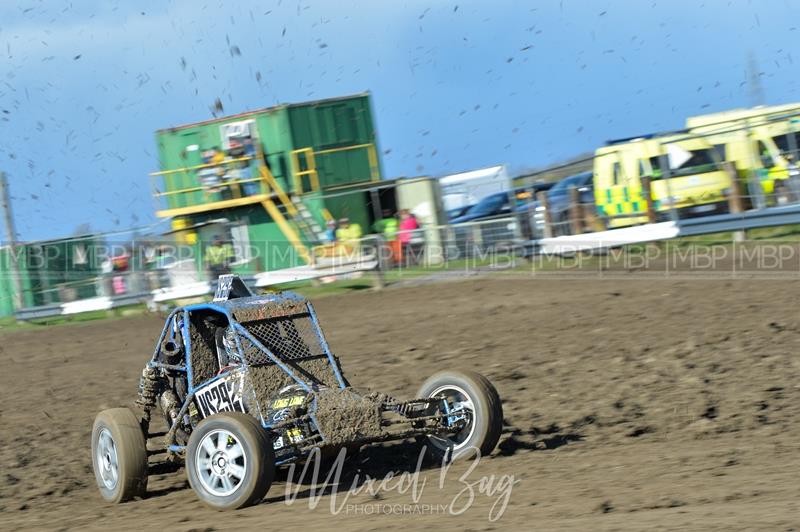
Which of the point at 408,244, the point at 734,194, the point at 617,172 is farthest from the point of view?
the point at 408,244

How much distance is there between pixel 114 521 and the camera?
6.39 metres

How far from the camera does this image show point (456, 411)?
7180 millimetres

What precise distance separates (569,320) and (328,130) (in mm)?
12047

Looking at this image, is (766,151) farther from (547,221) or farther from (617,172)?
(547,221)

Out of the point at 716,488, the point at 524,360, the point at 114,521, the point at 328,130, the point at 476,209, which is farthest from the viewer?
the point at 328,130

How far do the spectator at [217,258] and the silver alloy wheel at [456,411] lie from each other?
11.5 metres

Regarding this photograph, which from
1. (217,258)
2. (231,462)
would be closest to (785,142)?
(217,258)

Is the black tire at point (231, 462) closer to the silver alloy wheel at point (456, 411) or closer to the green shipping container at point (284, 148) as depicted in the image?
the silver alloy wheel at point (456, 411)

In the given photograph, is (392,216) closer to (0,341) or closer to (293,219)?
(293,219)

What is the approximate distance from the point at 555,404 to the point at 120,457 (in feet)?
12.0

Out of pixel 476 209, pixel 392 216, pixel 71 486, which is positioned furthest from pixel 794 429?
pixel 392 216

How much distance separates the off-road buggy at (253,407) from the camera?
20.9 ft

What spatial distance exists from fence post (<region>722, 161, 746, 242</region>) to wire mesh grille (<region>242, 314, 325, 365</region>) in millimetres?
10345

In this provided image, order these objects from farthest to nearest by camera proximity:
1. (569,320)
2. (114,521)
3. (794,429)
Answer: (569,320) → (794,429) → (114,521)
